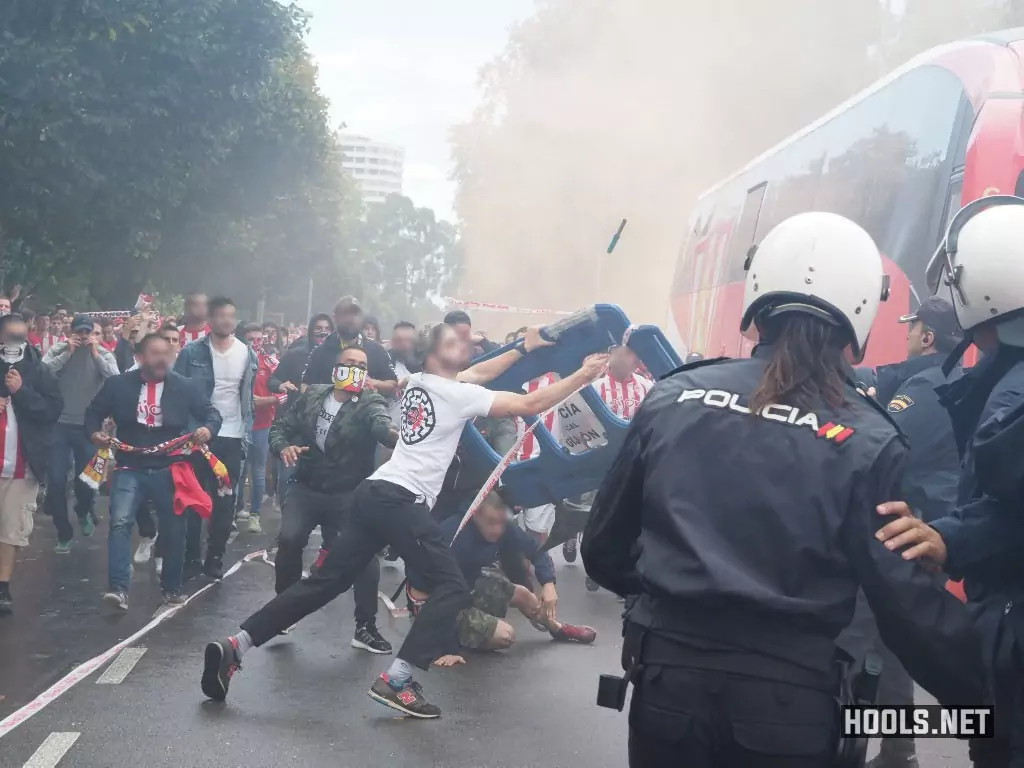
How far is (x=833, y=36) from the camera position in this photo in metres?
47.7

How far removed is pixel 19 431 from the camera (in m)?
8.80

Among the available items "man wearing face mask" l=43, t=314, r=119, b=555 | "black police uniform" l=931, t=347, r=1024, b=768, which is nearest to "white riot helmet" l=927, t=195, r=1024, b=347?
"black police uniform" l=931, t=347, r=1024, b=768

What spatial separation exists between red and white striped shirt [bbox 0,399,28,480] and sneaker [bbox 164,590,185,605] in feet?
3.92

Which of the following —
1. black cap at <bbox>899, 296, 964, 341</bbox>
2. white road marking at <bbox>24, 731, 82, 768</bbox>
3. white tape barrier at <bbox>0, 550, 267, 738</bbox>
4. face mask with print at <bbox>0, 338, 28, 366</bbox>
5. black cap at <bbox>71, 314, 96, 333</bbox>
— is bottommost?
white road marking at <bbox>24, 731, 82, 768</bbox>

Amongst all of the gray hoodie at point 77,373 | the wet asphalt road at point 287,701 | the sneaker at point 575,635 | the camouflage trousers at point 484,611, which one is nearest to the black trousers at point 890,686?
the wet asphalt road at point 287,701

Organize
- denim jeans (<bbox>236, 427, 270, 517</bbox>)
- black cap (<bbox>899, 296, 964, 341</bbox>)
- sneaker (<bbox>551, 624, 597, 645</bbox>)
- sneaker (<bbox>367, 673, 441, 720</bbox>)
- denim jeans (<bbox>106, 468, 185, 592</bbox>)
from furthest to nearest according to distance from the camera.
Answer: denim jeans (<bbox>236, 427, 270, 517</bbox>) → denim jeans (<bbox>106, 468, 185, 592</bbox>) → sneaker (<bbox>551, 624, 597, 645</bbox>) → sneaker (<bbox>367, 673, 441, 720</bbox>) → black cap (<bbox>899, 296, 964, 341</bbox>)

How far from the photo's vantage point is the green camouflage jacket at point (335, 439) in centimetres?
802

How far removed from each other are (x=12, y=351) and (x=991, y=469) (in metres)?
7.48

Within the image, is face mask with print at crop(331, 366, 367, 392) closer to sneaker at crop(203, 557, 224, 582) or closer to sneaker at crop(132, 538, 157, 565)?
sneaker at crop(203, 557, 224, 582)

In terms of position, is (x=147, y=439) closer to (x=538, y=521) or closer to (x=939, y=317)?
(x=538, y=521)

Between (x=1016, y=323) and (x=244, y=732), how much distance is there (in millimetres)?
3876

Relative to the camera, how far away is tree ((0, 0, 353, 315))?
49.5 ft

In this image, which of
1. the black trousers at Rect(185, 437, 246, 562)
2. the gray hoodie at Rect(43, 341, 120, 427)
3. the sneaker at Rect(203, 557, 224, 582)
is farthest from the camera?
the gray hoodie at Rect(43, 341, 120, 427)

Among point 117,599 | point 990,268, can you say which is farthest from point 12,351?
point 990,268
